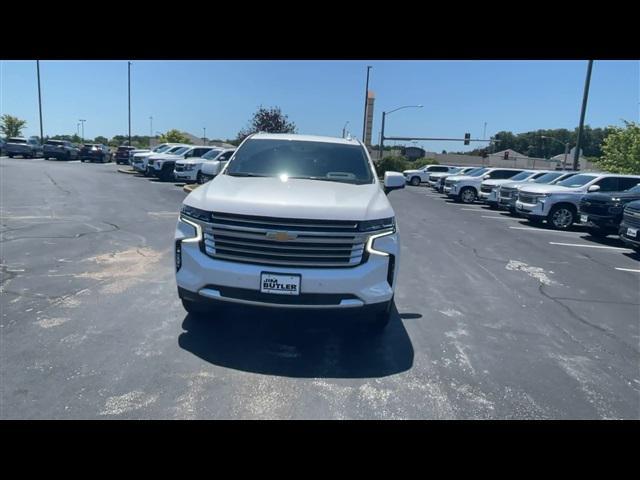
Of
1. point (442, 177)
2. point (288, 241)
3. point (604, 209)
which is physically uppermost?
point (442, 177)

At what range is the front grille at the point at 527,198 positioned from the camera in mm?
14512

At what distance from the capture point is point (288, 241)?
3893mm

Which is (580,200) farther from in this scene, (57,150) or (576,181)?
(57,150)

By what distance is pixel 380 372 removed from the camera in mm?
3922

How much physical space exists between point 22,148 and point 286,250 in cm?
4648

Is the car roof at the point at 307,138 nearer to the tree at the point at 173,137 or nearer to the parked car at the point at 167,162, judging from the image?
the parked car at the point at 167,162

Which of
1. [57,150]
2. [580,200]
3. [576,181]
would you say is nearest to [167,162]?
[576,181]

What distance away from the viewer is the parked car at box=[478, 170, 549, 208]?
18.7 meters

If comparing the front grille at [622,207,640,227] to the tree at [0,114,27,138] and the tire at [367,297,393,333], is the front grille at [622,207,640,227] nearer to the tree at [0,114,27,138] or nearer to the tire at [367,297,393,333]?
the tire at [367,297,393,333]

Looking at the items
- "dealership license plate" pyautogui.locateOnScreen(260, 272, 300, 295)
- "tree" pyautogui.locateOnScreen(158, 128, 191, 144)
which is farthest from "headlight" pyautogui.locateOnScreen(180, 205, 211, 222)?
"tree" pyautogui.locateOnScreen(158, 128, 191, 144)

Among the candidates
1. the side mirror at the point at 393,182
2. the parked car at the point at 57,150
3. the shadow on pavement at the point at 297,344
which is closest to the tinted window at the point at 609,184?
the side mirror at the point at 393,182

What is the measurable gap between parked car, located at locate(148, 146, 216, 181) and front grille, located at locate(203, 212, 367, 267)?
20827 millimetres

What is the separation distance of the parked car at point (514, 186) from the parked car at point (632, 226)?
19.7ft
